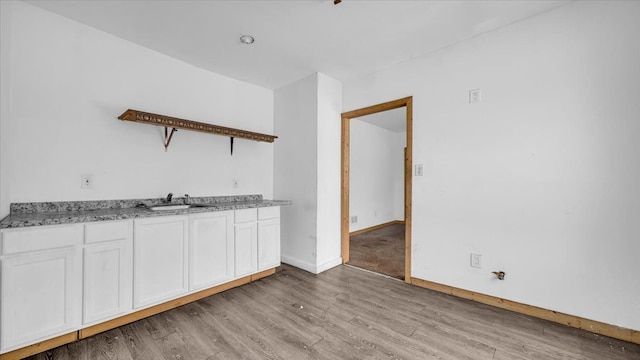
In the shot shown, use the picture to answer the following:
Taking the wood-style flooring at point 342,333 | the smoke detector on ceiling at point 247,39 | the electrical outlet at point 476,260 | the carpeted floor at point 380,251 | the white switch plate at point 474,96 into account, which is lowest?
the wood-style flooring at point 342,333

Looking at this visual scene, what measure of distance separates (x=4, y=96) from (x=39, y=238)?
1107 mm

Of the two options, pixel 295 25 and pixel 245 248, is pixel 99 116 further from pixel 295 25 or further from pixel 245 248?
pixel 295 25

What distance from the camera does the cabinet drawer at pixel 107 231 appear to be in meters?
1.85

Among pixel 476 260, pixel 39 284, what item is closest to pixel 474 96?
pixel 476 260

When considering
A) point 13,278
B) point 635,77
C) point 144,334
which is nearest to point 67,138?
point 13,278

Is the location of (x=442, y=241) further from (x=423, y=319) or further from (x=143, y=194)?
(x=143, y=194)

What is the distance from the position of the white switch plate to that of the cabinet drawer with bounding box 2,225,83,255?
345 cm

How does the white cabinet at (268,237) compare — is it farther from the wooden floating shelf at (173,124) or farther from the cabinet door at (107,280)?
the cabinet door at (107,280)

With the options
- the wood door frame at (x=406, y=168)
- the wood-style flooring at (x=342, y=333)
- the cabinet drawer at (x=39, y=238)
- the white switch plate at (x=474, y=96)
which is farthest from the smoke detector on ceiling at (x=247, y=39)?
the wood-style flooring at (x=342, y=333)

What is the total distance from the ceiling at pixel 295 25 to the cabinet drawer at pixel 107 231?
1715 mm

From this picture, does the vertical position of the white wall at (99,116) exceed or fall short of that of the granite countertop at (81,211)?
it exceeds it

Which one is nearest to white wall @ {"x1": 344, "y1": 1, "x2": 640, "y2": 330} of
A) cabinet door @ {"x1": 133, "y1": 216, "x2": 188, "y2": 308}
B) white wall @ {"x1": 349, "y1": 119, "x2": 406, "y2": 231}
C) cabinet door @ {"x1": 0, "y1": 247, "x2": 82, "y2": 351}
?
cabinet door @ {"x1": 133, "y1": 216, "x2": 188, "y2": 308}

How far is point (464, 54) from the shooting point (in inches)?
99.9

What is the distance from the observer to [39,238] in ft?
5.49
